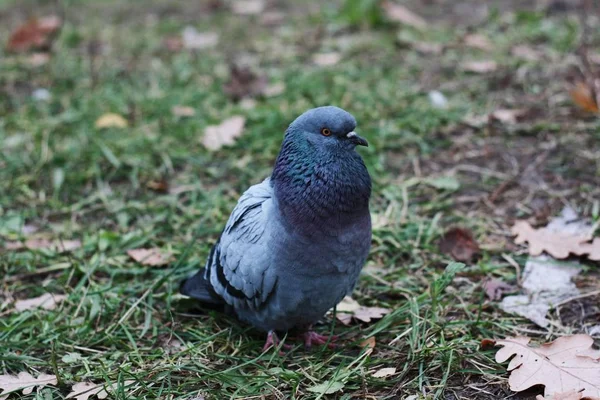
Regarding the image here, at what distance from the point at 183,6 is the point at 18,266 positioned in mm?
4282

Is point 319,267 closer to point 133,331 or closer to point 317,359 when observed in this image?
point 317,359

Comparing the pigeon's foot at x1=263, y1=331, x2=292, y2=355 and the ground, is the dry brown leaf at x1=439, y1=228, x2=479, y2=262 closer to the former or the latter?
the ground

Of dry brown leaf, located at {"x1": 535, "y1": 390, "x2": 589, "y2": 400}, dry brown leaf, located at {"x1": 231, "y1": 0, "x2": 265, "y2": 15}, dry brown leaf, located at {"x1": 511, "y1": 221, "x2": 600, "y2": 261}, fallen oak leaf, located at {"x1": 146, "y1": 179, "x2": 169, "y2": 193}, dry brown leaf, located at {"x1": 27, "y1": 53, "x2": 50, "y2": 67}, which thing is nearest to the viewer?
dry brown leaf, located at {"x1": 535, "y1": 390, "x2": 589, "y2": 400}

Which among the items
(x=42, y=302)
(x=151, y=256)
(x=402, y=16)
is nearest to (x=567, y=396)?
(x=151, y=256)

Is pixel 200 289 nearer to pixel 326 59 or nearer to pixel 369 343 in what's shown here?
pixel 369 343

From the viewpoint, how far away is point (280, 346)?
108 inches

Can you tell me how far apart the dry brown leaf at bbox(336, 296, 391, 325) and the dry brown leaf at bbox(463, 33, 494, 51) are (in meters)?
3.28

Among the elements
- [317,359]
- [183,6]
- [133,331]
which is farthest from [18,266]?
[183,6]

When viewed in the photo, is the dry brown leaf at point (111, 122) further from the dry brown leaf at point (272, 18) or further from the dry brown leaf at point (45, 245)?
the dry brown leaf at point (272, 18)

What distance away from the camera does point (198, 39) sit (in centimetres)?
629

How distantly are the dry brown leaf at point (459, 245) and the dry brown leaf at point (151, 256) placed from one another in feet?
4.34

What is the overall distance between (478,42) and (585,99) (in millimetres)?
1515

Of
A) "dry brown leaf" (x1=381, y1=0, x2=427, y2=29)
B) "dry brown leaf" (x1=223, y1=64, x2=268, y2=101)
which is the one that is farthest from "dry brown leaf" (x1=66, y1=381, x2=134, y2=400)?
"dry brown leaf" (x1=381, y1=0, x2=427, y2=29)

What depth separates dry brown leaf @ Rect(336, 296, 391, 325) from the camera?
9.89ft
